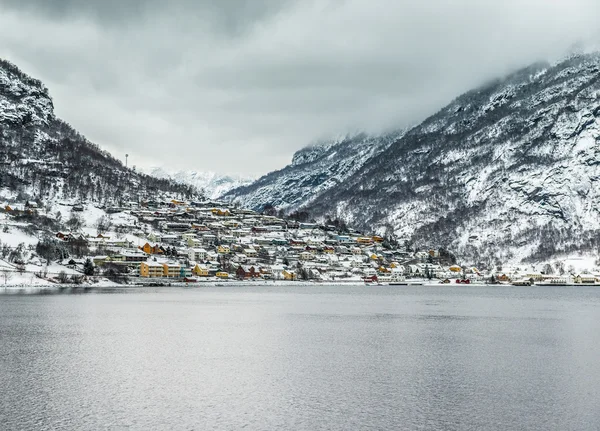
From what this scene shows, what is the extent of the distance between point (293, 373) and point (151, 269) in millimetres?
127106

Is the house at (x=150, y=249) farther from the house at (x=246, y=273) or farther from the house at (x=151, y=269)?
the house at (x=246, y=273)

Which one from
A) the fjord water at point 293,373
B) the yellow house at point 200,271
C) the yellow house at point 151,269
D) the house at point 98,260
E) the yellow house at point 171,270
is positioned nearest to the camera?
the fjord water at point 293,373

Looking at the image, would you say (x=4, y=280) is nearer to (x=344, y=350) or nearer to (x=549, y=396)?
(x=344, y=350)

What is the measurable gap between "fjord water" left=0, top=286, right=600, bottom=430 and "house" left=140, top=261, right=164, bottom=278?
8781 centimetres

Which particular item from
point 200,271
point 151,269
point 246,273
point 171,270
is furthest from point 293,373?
point 246,273

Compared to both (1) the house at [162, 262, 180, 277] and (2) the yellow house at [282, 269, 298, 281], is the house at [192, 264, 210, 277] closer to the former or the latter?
(1) the house at [162, 262, 180, 277]

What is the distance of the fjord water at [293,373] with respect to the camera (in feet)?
94.4

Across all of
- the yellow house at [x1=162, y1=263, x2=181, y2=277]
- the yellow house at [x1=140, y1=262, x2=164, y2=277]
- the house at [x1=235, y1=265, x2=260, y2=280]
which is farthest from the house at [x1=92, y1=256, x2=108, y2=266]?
the house at [x1=235, y1=265, x2=260, y2=280]

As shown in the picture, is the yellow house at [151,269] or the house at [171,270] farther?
the house at [171,270]

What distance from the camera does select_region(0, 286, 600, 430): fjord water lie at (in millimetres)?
28781

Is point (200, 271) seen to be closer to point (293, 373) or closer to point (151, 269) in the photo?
point (151, 269)

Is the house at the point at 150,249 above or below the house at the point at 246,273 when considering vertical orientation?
above

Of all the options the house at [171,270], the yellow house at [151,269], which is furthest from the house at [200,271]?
the yellow house at [151,269]

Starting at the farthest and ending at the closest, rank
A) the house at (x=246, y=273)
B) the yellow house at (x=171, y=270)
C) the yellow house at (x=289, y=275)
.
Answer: the yellow house at (x=289, y=275) < the house at (x=246, y=273) < the yellow house at (x=171, y=270)
